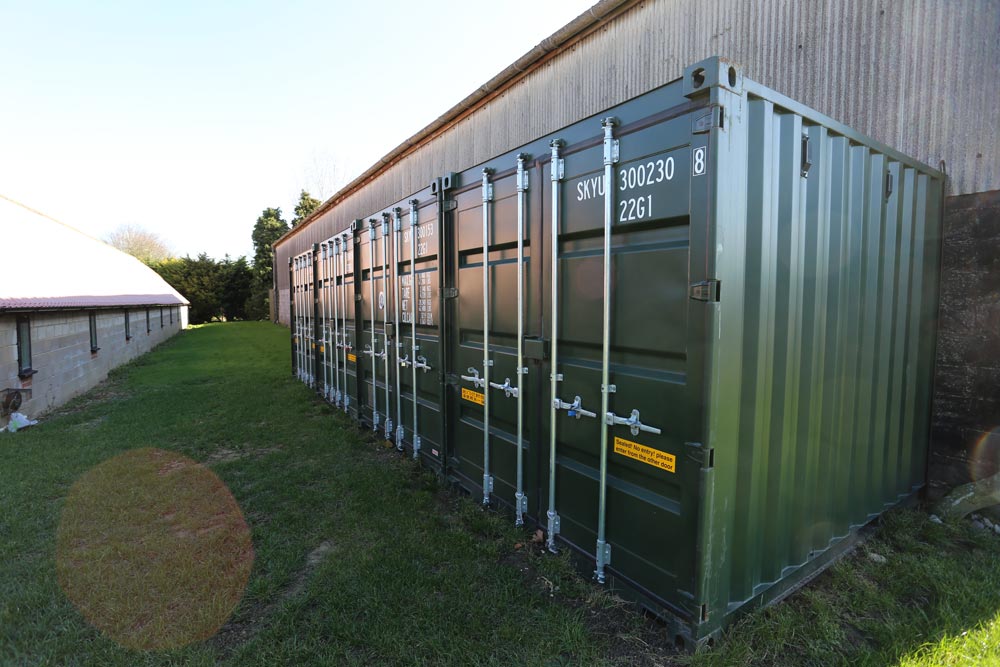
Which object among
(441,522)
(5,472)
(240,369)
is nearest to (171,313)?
(240,369)

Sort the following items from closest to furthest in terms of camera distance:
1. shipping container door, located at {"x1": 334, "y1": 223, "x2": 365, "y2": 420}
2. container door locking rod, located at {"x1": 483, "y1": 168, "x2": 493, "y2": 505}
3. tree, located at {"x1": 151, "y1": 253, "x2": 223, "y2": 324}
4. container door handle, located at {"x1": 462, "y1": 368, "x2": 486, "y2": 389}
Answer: container door locking rod, located at {"x1": 483, "y1": 168, "x2": 493, "y2": 505} → container door handle, located at {"x1": 462, "y1": 368, "x2": 486, "y2": 389} → shipping container door, located at {"x1": 334, "y1": 223, "x2": 365, "y2": 420} → tree, located at {"x1": 151, "y1": 253, "x2": 223, "y2": 324}

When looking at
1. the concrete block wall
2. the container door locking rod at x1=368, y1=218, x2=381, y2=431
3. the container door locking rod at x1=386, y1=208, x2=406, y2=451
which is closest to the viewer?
the container door locking rod at x1=386, y1=208, x2=406, y2=451

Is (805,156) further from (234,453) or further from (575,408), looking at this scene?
(234,453)

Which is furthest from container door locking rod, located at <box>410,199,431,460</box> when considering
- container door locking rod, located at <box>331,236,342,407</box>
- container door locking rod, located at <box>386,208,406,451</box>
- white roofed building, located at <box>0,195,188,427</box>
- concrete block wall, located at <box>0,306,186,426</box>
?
concrete block wall, located at <box>0,306,186,426</box>

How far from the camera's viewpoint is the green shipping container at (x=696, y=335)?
2.39 metres

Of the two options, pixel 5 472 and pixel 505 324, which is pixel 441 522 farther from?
pixel 5 472

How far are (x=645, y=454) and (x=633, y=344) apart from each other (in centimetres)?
61

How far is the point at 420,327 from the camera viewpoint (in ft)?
Result: 17.0

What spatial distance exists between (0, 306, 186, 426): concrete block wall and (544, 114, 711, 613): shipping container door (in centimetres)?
867

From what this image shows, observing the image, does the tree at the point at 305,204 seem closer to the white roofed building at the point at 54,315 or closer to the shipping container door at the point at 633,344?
the white roofed building at the point at 54,315

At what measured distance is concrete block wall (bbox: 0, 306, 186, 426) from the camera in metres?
7.43

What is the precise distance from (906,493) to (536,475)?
3393 millimetres

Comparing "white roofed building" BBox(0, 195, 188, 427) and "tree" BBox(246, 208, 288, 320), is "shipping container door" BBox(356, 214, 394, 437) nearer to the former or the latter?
"white roofed building" BBox(0, 195, 188, 427)

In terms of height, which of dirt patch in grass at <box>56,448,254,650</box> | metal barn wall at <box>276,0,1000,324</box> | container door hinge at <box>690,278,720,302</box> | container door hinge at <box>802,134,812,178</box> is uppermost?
metal barn wall at <box>276,0,1000,324</box>
